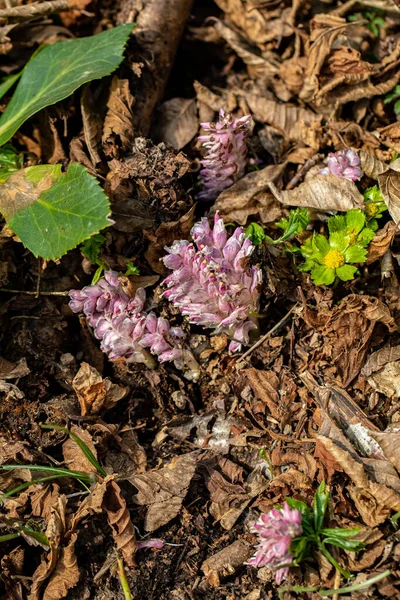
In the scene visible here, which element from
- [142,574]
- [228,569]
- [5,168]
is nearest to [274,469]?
[228,569]

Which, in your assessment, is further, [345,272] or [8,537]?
[345,272]

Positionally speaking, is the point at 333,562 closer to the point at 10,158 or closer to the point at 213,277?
the point at 213,277

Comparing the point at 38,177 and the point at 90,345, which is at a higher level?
the point at 38,177

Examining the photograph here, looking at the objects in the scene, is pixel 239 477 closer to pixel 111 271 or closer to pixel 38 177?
pixel 111 271

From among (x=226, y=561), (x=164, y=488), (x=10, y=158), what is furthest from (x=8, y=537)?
(x=10, y=158)

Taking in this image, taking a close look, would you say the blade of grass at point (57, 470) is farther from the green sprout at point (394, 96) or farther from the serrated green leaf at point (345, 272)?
the green sprout at point (394, 96)

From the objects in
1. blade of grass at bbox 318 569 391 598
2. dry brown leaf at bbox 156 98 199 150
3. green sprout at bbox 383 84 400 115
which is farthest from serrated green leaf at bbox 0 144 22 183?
blade of grass at bbox 318 569 391 598

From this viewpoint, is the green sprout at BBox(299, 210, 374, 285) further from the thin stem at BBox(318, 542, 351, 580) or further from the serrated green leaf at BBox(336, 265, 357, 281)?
the thin stem at BBox(318, 542, 351, 580)

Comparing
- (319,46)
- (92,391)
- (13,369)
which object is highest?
(319,46)
